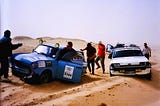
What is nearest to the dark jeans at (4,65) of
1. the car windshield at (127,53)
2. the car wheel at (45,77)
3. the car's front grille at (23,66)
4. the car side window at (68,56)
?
the car's front grille at (23,66)

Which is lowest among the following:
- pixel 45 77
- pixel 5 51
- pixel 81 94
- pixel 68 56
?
pixel 81 94

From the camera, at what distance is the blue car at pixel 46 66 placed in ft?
36.4

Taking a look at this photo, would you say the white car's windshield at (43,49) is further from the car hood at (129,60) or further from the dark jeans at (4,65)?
the car hood at (129,60)

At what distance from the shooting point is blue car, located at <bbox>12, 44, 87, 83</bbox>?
436 inches

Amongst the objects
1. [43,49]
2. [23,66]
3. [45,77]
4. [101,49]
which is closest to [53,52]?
[43,49]

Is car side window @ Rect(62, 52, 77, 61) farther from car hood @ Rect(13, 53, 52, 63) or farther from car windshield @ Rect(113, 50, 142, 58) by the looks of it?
car windshield @ Rect(113, 50, 142, 58)

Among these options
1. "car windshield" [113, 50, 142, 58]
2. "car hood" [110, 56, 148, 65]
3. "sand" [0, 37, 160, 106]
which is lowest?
"sand" [0, 37, 160, 106]

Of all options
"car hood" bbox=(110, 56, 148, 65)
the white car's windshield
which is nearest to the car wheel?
the white car's windshield

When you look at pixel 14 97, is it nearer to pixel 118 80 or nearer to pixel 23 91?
pixel 23 91

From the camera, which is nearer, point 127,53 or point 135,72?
point 135,72

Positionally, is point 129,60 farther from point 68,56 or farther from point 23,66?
point 23,66

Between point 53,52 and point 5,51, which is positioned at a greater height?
point 5,51

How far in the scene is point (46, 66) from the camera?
11.4 m

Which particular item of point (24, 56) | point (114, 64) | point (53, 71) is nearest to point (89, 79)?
point (114, 64)
